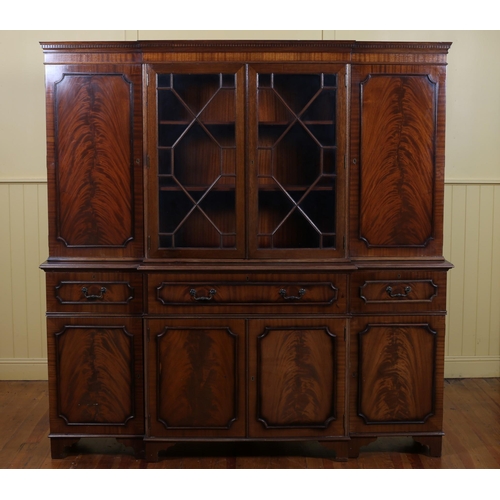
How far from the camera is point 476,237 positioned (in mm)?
3801

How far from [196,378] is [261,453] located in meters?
0.47

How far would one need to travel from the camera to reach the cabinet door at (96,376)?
283 centimetres

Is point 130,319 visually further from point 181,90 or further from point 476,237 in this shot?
point 476,237

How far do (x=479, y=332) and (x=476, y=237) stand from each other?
0.56m

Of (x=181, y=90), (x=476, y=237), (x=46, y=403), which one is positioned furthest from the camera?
(x=476, y=237)

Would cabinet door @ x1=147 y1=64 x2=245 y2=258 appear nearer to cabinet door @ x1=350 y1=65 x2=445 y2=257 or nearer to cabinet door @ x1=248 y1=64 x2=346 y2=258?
cabinet door @ x1=248 y1=64 x2=346 y2=258

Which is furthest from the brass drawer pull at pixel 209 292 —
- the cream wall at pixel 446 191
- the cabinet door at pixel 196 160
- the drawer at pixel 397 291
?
the cream wall at pixel 446 191

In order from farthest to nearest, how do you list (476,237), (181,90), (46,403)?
(476,237) < (46,403) < (181,90)

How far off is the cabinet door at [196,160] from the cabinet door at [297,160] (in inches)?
2.9

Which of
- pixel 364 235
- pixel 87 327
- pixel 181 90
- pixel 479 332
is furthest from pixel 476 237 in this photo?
pixel 87 327

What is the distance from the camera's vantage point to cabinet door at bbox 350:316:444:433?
2.84m

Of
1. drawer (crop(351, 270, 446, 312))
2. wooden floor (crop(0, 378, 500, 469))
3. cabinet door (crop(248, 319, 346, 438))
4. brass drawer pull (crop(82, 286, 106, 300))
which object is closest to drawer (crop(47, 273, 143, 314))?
brass drawer pull (crop(82, 286, 106, 300))

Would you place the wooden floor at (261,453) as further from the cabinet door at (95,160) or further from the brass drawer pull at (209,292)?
the cabinet door at (95,160)

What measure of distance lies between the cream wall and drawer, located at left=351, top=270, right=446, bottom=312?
1.02 meters
